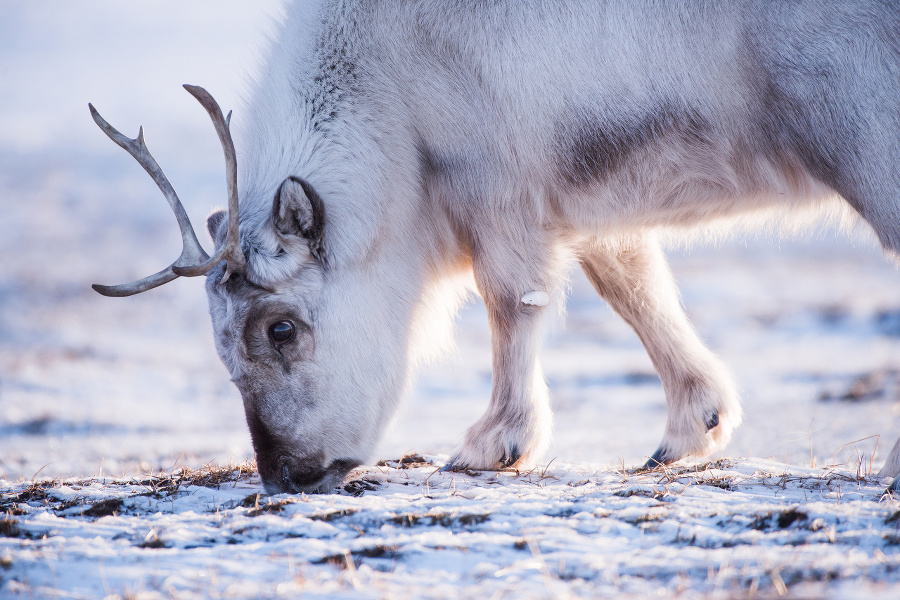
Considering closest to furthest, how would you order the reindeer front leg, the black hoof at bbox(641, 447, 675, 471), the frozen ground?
the frozen ground → the reindeer front leg → the black hoof at bbox(641, 447, 675, 471)

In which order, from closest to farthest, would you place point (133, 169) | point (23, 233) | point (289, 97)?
point (289, 97) < point (23, 233) < point (133, 169)

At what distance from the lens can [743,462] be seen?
4.04 metres

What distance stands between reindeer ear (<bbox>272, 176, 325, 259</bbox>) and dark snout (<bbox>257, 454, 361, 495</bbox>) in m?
0.92

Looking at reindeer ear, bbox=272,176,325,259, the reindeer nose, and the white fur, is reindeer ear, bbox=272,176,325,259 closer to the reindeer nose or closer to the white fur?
the white fur

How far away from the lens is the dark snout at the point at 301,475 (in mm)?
3488

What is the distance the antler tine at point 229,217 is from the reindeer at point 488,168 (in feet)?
0.04

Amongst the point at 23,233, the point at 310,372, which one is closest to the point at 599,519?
the point at 310,372

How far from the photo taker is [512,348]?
3.92 m

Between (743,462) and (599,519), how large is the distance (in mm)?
1642

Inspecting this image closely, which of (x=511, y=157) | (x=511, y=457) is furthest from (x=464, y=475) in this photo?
(x=511, y=157)

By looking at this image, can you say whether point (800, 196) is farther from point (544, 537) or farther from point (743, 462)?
point (544, 537)

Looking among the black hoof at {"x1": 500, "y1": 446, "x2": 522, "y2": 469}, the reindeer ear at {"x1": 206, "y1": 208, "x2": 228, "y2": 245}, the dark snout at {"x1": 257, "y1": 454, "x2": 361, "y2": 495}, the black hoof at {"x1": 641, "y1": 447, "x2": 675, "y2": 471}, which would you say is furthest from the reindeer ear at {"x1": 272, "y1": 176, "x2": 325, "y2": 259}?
the black hoof at {"x1": 641, "y1": 447, "x2": 675, "y2": 471}

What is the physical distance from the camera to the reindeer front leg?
3875 millimetres

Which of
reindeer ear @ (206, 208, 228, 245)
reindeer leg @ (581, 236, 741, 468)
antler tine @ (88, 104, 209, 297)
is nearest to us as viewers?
antler tine @ (88, 104, 209, 297)
